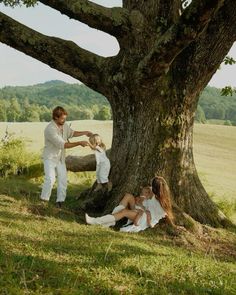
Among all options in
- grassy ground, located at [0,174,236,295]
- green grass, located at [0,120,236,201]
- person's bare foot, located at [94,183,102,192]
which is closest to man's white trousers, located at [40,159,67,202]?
grassy ground, located at [0,174,236,295]

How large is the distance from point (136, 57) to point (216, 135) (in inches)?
2402

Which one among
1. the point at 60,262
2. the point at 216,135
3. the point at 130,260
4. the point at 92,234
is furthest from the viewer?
the point at 216,135

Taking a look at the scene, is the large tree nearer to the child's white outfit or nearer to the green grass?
the child's white outfit

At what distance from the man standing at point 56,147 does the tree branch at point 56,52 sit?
1.27 metres

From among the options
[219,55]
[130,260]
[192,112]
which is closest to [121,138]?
[192,112]

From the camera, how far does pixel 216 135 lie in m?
71.9

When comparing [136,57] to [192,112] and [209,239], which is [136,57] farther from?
[209,239]

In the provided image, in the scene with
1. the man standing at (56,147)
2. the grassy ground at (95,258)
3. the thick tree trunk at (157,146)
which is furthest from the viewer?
the thick tree trunk at (157,146)

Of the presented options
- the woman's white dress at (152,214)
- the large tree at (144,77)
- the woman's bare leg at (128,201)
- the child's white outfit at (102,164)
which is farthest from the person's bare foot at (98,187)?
the woman's white dress at (152,214)

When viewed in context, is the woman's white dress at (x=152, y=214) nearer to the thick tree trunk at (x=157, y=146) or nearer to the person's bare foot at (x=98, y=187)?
the thick tree trunk at (x=157, y=146)

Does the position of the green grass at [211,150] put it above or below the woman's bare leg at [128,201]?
below

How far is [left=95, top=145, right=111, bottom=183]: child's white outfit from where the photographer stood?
13.1m

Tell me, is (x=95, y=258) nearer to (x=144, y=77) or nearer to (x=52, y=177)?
(x=52, y=177)

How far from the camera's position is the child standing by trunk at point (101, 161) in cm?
1305
